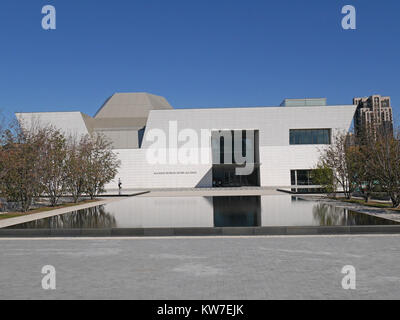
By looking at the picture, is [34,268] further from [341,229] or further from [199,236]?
[341,229]

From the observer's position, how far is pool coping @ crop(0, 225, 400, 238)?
10352 millimetres

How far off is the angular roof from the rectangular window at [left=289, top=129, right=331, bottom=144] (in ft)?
92.4

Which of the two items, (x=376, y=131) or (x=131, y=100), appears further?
(x=131, y=100)

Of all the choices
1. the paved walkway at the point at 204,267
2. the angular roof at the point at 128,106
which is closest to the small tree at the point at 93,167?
the paved walkway at the point at 204,267

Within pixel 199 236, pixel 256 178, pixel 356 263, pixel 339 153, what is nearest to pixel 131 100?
pixel 256 178

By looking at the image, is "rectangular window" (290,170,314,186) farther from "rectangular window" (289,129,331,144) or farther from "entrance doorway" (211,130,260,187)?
"entrance doorway" (211,130,260,187)

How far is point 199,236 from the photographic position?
34.2ft

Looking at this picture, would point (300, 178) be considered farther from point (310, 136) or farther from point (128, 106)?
point (128, 106)

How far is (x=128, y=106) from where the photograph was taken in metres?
67.1

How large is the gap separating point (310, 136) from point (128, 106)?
35.8 meters

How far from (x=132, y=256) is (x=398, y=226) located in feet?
26.0

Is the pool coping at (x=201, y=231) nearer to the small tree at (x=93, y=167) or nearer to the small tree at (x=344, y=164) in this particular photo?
the small tree at (x=344, y=164)

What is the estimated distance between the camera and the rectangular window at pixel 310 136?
47.9m

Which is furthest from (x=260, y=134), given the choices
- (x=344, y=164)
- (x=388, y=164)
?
(x=388, y=164)
